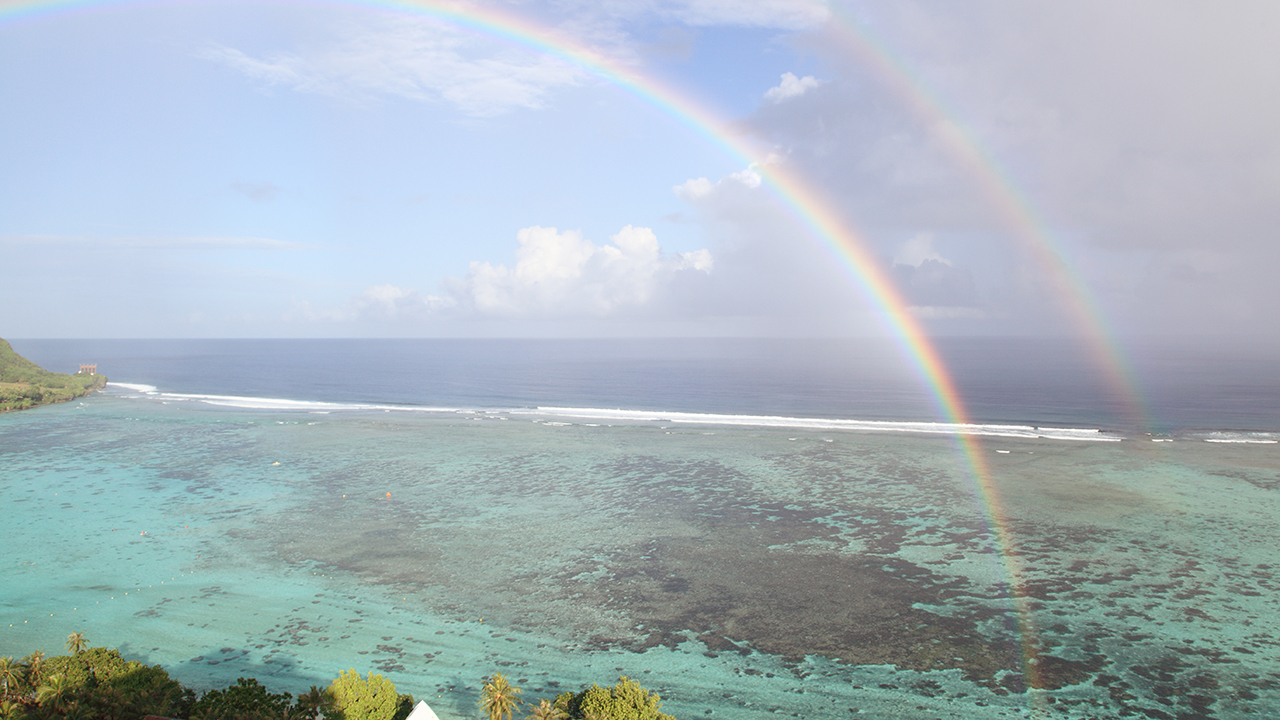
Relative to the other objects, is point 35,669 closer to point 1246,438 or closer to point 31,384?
point 1246,438

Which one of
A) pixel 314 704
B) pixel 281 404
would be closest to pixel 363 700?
pixel 314 704

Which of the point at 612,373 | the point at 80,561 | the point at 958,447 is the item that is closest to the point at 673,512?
the point at 80,561

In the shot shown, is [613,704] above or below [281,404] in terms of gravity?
below

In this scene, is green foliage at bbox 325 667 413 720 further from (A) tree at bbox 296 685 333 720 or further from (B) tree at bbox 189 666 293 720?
(B) tree at bbox 189 666 293 720

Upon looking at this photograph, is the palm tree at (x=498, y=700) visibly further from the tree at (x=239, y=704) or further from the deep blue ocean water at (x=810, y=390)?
the deep blue ocean water at (x=810, y=390)

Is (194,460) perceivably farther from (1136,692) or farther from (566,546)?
(1136,692)

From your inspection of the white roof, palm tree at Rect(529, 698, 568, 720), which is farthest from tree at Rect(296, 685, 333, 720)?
palm tree at Rect(529, 698, 568, 720)
